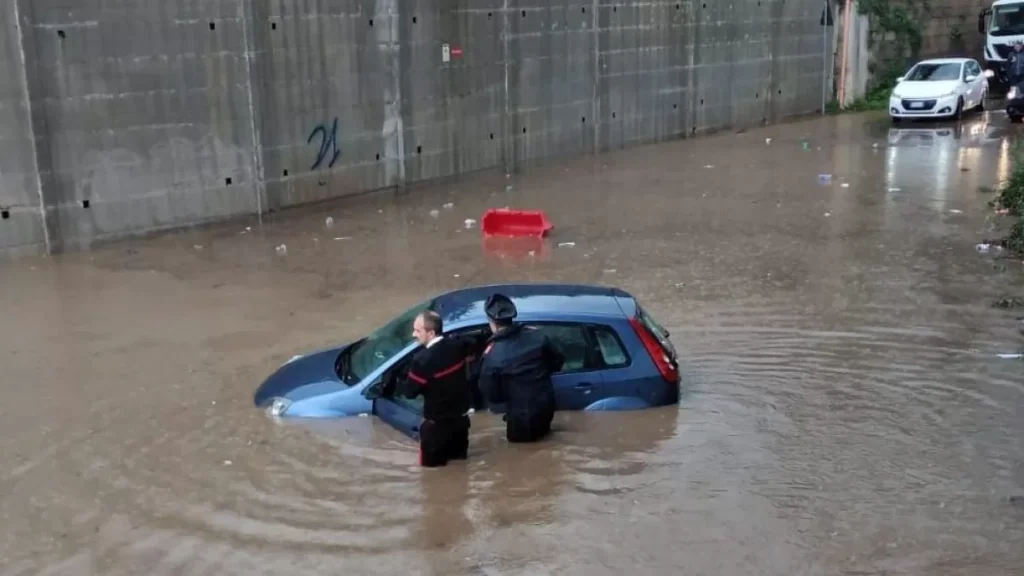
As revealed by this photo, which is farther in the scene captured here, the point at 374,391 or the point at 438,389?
the point at 374,391

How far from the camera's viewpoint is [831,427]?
7.81 m

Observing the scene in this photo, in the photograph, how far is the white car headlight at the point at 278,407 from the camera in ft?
25.8

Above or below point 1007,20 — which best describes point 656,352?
below

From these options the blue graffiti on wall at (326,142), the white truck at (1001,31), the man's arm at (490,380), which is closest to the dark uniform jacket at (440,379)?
the man's arm at (490,380)

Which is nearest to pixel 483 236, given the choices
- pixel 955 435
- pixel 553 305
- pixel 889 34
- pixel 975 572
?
pixel 553 305

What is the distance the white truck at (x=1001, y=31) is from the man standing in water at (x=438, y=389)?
1153 inches

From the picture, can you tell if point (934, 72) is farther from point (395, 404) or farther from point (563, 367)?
point (395, 404)

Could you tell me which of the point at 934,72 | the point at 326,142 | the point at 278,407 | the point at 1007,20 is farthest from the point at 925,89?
the point at 278,407

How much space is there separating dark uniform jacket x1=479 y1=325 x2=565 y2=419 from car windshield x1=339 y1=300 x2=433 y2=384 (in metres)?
0.77

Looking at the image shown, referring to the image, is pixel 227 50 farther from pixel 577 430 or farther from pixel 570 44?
pixel 577 430

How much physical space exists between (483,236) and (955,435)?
8.60 metres

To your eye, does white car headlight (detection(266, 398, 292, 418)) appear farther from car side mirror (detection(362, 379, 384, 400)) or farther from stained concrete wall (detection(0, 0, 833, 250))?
stained concrete wall (detection(0, 0, 833, 250))

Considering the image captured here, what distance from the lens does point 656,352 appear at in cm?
777

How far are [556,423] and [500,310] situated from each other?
42.8 inches
